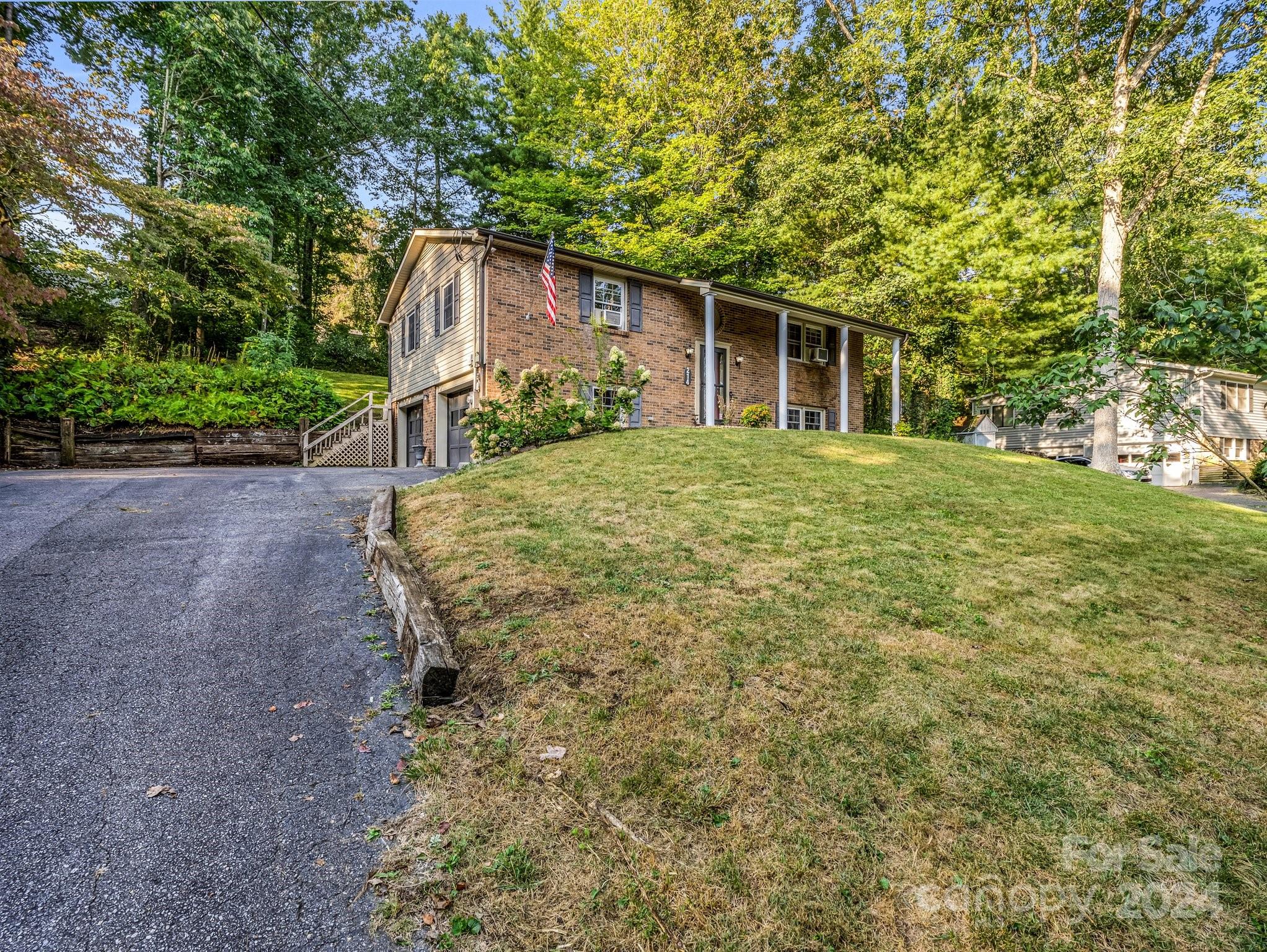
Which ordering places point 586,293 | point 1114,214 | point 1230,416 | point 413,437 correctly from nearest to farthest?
point 586,293 → point 1114,214 → point 413,437 → point 1230,416

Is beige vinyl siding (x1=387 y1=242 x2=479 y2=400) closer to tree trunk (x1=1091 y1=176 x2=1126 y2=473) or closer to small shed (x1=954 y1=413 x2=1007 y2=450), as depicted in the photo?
tree trunk (x1=1091 y1=176 x2=1126 y2=473)

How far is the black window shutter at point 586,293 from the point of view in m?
13.2

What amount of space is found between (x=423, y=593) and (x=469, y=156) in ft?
94.3

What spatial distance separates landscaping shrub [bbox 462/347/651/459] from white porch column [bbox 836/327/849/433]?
984 cm

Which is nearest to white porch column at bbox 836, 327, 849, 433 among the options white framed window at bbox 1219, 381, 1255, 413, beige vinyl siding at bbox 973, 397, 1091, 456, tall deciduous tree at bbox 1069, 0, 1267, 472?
tall deciduous tree at bbox 1069, 0, 1267, 472

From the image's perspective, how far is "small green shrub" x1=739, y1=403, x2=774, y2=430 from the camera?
587 inches

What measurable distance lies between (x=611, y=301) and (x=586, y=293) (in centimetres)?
76

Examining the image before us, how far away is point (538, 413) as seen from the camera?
374 inches

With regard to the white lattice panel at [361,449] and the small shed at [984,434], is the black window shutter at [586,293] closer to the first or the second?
the white lattice panel at [361,449]

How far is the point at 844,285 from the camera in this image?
20531mm

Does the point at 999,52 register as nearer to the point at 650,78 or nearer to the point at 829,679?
the point at 650,78

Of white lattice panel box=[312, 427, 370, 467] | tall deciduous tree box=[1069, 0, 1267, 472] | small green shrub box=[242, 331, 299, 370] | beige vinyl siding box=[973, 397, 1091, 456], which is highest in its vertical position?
tall deciduous tree box=[1069, 0, 1267, 472]

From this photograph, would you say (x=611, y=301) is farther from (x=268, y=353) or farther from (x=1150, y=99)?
(x=1150, y=99)

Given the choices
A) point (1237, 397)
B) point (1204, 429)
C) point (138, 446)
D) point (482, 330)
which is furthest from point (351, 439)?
point (1237, 397)
